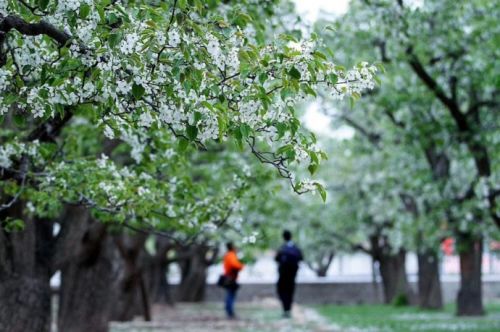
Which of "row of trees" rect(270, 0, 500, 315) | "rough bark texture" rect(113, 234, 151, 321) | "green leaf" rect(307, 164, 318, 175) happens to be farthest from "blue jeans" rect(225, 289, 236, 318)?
"green leaf" rect(307, 164, 318, 175)

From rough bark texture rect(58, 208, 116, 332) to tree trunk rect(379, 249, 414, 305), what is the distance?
18569 millimetres

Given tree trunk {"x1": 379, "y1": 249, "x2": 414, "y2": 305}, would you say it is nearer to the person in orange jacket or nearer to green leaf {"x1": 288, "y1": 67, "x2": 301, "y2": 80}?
the person in orange jacket

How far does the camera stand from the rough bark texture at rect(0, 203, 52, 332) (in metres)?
10.2

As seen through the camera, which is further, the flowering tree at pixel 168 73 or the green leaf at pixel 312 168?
the green leaf at pixel 312 168

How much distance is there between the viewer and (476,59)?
50.3 feet

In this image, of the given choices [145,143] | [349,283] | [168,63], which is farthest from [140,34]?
[349,283]

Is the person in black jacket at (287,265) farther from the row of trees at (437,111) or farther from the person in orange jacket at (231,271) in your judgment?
the row of trees at (437,111)

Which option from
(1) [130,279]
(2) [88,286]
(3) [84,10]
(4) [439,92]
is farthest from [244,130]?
(1) [130,279]

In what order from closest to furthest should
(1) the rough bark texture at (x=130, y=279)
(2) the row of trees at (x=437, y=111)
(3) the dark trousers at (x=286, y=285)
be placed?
(2) the row of trees at (x=437, y=111) → (3) the dark trousers at (x=286, y=285) → (1) the rough bark texture at (x=130, y=279)

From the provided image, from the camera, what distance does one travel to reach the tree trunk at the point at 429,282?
88.4 feet

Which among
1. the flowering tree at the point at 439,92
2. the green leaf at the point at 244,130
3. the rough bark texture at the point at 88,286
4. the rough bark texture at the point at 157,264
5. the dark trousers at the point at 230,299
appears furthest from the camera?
the rough bark texture at the point at 157,264

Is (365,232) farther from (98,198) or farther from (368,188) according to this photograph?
(98,198)

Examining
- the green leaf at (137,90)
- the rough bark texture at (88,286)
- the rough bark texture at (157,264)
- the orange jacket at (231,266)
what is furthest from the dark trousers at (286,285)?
the green leaf at (137,90)

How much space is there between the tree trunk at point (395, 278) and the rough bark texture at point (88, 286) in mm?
18569
